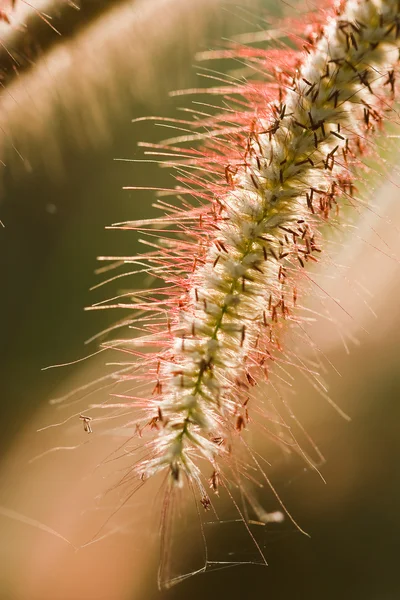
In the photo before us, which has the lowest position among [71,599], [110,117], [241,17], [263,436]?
[71,599]

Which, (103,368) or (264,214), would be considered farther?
(103,368)

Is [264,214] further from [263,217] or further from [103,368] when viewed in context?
[103,368]

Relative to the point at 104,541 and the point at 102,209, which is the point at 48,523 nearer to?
the point at 104,541

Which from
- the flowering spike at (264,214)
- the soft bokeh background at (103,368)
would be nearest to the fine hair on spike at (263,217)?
the flowering spike at (264,214)

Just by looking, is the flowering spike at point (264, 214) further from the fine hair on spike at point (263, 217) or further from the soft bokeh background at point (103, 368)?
the soft bokeh background at point (103, 368)

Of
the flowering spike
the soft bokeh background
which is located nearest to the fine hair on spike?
the flowering spike

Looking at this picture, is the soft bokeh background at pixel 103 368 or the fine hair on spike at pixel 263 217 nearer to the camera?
the fine hair on spike at pixel 263 217

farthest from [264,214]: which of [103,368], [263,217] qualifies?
[103,368]

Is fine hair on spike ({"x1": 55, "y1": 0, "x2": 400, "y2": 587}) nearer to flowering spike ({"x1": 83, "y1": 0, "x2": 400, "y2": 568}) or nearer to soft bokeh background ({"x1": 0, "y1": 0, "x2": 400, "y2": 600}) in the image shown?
flowering spike ({"x1": 83, "y1": 0, "x2": 400, "y2": 568})

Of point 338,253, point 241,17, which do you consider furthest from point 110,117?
point 338,253
